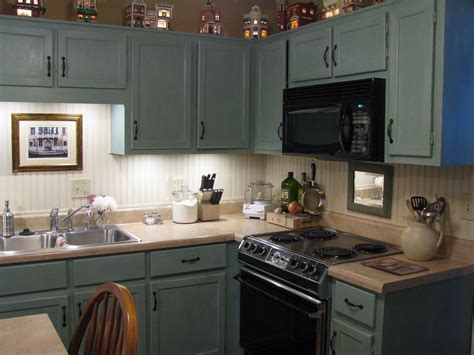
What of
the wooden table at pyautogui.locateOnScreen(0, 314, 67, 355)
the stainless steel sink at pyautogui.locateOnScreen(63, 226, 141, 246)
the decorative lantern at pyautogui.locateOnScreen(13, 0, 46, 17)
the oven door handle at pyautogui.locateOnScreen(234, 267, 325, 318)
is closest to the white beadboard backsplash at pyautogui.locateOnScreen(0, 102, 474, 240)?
the stainless steel sink at pyautogui.locateOnScreen(63, 226, 141, 246)

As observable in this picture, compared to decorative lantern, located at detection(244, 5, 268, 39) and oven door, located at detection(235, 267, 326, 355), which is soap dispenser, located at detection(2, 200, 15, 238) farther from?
decorative lantern, located at detection(244, 5, 268, 39)

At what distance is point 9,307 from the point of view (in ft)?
8.82

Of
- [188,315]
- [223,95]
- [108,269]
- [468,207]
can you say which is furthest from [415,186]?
[108,269]

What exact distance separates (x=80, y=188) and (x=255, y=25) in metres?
1.63

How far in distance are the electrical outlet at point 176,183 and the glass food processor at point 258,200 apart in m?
0.48

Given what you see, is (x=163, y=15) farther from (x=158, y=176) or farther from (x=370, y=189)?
(x=370, y=189)

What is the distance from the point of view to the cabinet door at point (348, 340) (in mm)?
2359

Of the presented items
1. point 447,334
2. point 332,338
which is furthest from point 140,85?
point 447,334

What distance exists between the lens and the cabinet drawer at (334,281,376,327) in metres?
2.34

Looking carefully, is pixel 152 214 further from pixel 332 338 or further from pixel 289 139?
pixel 332 338

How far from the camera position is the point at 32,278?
273 cm

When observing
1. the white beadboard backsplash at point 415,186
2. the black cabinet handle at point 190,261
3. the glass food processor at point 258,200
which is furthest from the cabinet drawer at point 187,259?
the white beadboard backsplash at point 415,186

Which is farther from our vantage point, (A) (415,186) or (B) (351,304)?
(A) (415,186)

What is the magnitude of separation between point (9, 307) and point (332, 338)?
161 centimetres
